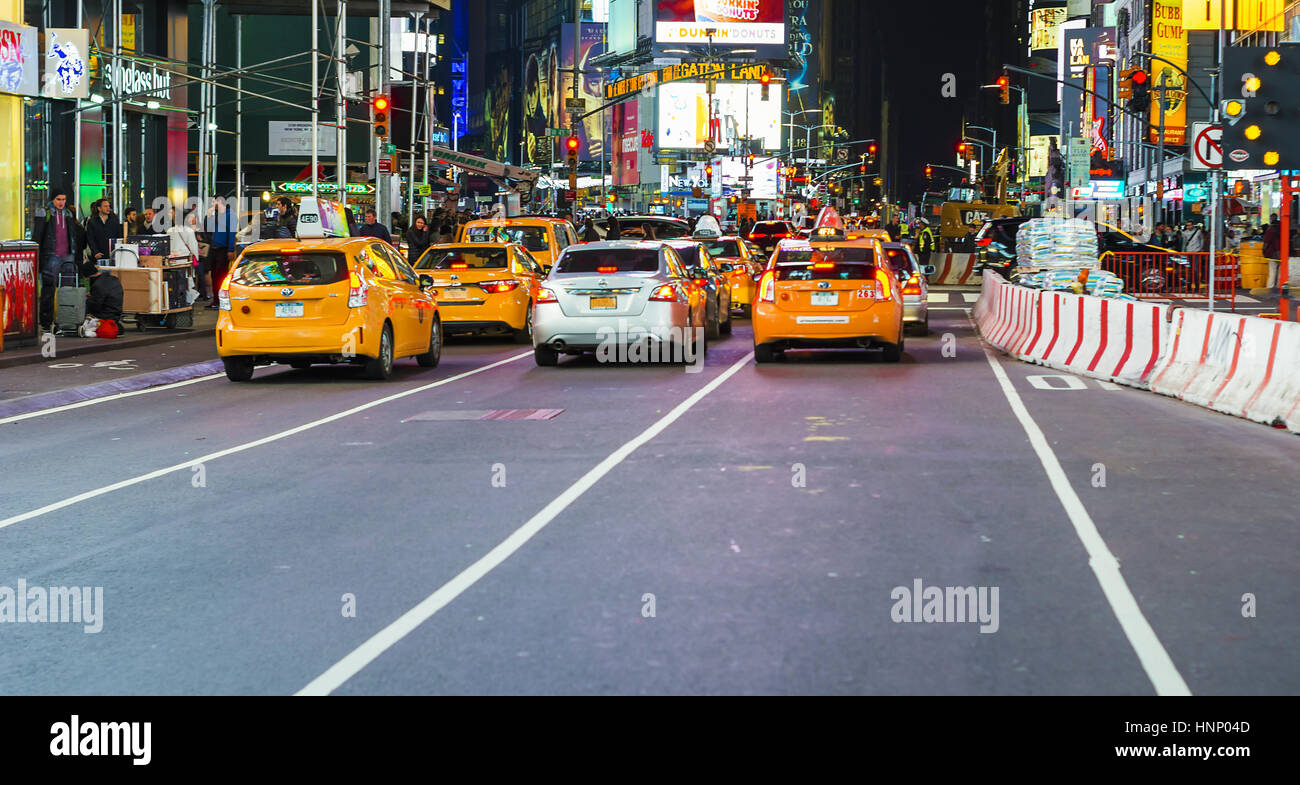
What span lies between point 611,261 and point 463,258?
4238 millimetres

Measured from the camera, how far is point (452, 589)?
805cm

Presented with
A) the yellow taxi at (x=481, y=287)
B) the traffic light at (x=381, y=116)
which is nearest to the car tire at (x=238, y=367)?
the yellow taxi at (x=481, y=287)

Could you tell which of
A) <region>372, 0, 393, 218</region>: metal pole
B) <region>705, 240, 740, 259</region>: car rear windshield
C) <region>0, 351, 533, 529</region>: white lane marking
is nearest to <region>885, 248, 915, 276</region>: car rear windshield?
<region>705, 240, 740, 259</region>: car rear windshield

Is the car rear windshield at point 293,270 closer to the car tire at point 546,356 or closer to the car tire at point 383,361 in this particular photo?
the car tire at point 383,361

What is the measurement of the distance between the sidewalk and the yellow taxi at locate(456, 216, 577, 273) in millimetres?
4808

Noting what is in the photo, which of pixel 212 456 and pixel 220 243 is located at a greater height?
pixel 220 243

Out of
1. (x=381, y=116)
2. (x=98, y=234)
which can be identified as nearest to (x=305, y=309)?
(x=98, y=234)

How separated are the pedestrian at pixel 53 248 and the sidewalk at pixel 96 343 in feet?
1.49

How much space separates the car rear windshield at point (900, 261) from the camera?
2658 cm

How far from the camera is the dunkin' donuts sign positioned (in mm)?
158875

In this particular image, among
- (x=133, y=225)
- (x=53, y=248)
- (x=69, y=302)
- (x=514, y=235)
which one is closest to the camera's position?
(x=53, y=248)

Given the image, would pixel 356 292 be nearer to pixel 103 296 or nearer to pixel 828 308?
pixel 828 308
